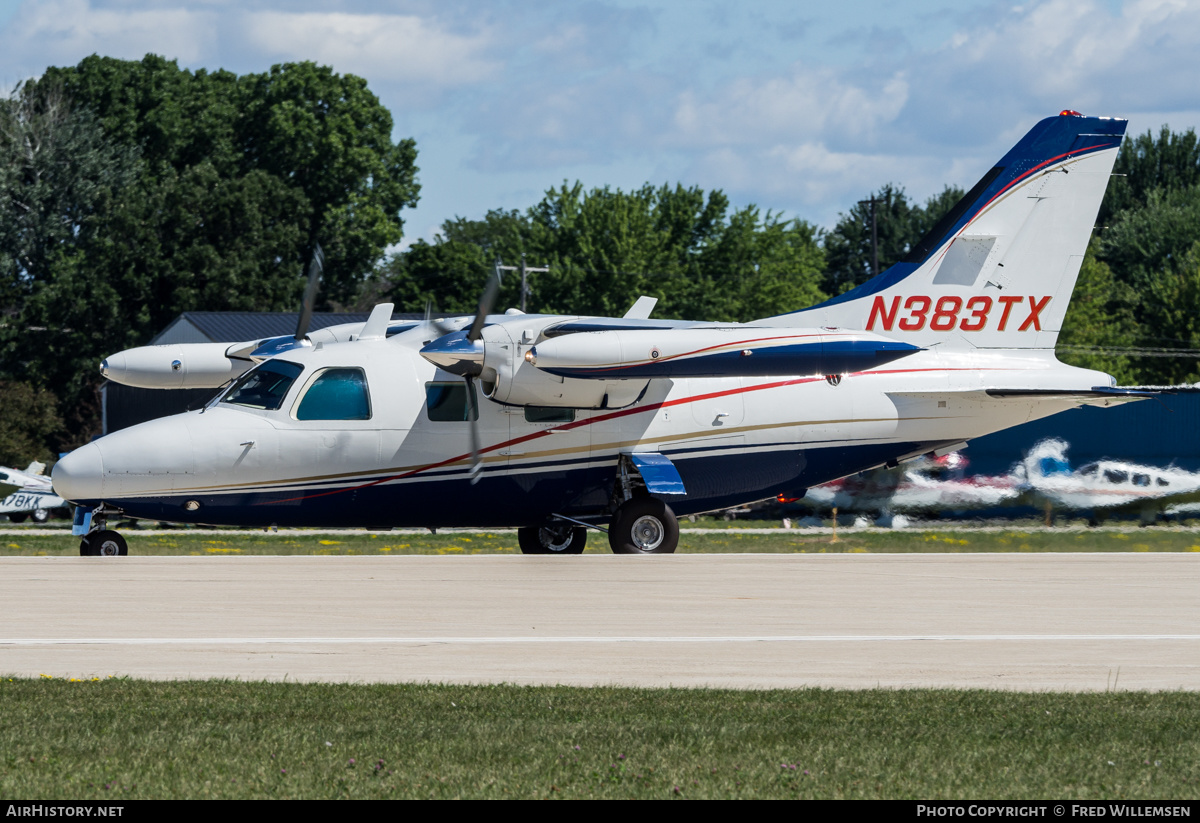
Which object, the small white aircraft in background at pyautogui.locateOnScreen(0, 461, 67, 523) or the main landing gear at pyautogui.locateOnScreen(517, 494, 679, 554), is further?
the small white aircraft in background at pyautogui.locateOnScreen(0, 461, 67, 523)

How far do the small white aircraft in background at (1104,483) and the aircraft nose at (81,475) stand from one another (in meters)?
17.3

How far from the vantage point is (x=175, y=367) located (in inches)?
A: 886

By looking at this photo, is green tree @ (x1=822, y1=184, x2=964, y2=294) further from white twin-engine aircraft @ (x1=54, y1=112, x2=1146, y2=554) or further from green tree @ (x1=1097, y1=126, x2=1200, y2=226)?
white twin-engine aircraft @ (x1=54, y1=112, x2=1146, y2=554)

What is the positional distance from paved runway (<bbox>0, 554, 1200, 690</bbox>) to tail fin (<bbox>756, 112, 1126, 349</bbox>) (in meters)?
5.06

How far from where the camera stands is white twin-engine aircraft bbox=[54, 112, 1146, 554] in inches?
778

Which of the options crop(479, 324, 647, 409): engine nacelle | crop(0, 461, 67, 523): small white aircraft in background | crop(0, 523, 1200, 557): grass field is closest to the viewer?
crop(479, 324, 647, 409): engine nacelle

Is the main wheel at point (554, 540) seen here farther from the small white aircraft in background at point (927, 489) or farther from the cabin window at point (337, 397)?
the small white aircraft in background at point (927, 489)

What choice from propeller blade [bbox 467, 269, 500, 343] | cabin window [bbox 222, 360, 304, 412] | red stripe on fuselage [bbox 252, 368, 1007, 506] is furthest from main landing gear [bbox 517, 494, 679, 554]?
cabin window [bbox 222, 360, 304, 412]

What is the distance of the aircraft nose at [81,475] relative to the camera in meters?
19.3

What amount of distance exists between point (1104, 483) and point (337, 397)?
15865 mm

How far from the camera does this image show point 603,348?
19391mm

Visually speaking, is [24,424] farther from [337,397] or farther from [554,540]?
[337,397]

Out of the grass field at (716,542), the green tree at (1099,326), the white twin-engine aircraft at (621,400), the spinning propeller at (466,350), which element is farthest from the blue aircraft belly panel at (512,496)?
the green tree at (1099,326)

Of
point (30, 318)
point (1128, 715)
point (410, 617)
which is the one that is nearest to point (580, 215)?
point (30, 318)
